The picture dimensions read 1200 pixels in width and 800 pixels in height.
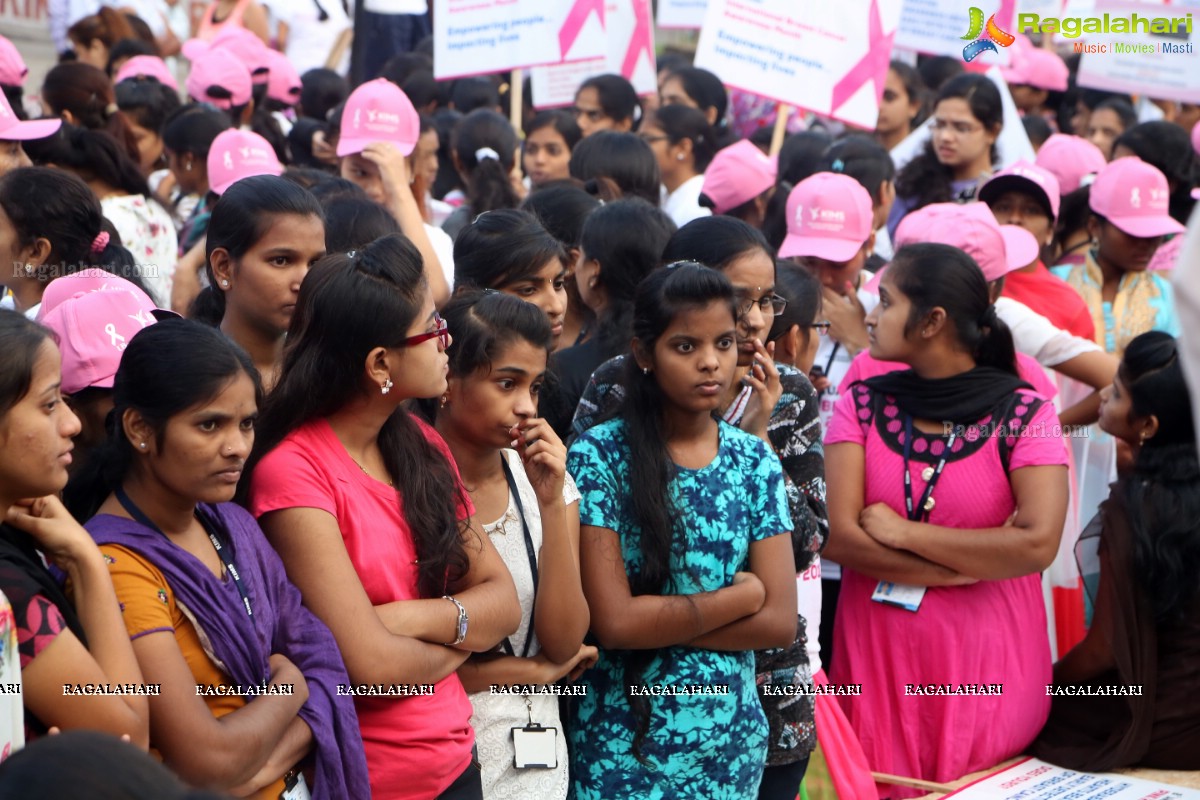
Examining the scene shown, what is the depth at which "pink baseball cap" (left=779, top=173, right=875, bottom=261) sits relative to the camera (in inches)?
203

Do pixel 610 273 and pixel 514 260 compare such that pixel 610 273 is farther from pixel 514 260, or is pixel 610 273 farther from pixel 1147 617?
pixel 1147 617

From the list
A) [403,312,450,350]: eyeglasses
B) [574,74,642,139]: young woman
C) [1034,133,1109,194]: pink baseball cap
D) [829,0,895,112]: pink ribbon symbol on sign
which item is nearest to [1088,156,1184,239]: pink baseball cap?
[1034,133,1109,194]: pink baseball cap

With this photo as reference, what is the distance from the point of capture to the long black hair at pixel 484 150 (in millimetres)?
6562

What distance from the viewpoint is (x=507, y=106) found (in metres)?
10.6

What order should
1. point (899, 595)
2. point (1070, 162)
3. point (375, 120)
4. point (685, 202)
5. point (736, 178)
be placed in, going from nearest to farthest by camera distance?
1. point (899, 595)
2. point (375, 120)
3. point (736, 178)
4. point (685, 202)
5. point (1070, 162)

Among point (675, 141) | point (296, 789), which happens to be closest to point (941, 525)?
point (296, 789)

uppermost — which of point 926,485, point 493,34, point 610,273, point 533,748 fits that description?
point 493,34

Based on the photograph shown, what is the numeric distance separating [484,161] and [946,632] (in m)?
3.49

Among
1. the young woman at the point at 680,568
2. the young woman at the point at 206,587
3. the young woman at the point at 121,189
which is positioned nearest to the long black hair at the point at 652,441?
the young woman at the point at 680,568

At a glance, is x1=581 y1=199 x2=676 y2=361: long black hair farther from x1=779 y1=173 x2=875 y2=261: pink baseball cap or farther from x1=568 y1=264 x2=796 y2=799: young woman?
x1=779 y1=173 x2=875 y2=261: pink baseball cap

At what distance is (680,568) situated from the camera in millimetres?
3227

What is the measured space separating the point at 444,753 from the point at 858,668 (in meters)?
1.79

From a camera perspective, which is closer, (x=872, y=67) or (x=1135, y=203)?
(x=1135, y=203)

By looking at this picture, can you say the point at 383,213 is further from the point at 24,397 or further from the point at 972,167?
the point at 972,167
